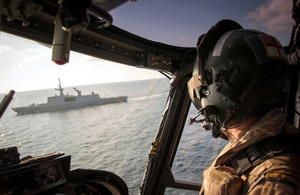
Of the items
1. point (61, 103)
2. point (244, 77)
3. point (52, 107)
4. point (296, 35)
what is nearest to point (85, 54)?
point (244, 77)

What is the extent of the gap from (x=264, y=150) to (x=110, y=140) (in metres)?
23.7

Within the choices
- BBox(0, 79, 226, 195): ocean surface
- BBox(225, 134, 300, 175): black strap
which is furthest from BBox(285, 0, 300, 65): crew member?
BBox(0, 79, 226, 195): ocean surface

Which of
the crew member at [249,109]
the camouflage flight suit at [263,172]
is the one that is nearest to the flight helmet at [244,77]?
the crew member at [249,109]

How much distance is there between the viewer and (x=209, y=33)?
49.4 inches

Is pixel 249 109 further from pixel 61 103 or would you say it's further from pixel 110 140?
pixel 61 103

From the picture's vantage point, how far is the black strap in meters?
0.94

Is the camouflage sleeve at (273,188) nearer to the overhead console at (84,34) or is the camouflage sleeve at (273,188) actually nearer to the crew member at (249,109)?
the crew member at (249,109)

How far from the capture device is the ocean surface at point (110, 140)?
12.8 meters

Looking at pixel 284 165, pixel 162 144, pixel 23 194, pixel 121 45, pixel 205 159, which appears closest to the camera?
pixel 284 165

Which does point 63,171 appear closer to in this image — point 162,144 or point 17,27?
point 17,27

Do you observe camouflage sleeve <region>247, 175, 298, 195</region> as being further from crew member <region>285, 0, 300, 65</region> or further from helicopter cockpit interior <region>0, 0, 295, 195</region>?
crew member <region>285, 0, 300, 65</region>

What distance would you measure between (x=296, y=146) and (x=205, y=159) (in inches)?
510

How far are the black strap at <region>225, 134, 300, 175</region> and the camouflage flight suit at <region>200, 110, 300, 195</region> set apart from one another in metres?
0.02

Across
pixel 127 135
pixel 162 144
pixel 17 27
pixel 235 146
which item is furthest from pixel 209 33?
pixel 127 135
